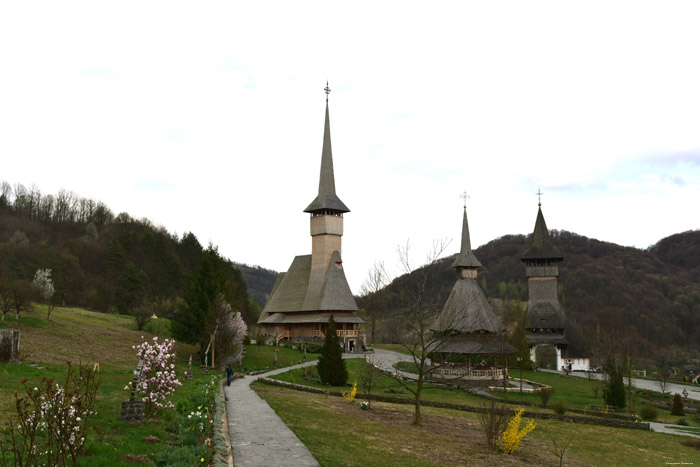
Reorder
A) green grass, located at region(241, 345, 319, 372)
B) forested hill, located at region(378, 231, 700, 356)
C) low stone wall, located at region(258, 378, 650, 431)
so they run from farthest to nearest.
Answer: forested hill, located at region(378, 231, 700, 356) → green grass, located at region(241, 345, 319, 372) → low stone wall, located at region(258, 378, 650, 431)

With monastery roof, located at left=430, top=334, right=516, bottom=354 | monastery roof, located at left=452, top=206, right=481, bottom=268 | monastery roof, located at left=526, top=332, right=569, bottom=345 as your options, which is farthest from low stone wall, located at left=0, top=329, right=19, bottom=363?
monastery roof, located at left=526, top=332, right=569, bottom=345

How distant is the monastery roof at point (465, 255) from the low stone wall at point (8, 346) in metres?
32.6

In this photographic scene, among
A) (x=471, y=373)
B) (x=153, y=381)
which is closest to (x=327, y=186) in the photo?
(x=471, y=373)

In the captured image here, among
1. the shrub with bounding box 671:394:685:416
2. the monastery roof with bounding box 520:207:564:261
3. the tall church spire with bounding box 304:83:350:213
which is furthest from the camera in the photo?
the monastery roof with bounding box 520:207:564:261

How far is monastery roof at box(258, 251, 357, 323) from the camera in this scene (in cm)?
5688

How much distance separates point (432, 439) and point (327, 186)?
4750 centimetres

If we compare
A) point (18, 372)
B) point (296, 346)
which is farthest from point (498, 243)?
point (18, 372)

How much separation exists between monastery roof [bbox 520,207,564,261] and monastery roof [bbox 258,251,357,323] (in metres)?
22.6

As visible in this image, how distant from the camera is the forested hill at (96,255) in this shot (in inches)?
2576

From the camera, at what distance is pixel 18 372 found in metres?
18.5

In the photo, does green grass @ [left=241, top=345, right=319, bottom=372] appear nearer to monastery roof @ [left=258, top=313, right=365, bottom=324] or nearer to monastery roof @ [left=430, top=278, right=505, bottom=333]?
monastery roof @ [left=258, top=313, right=365, bottom=324]

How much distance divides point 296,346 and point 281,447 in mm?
41244

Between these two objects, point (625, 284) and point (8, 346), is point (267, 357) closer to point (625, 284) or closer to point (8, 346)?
point (8, 346)

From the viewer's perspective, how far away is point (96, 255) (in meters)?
78.3
